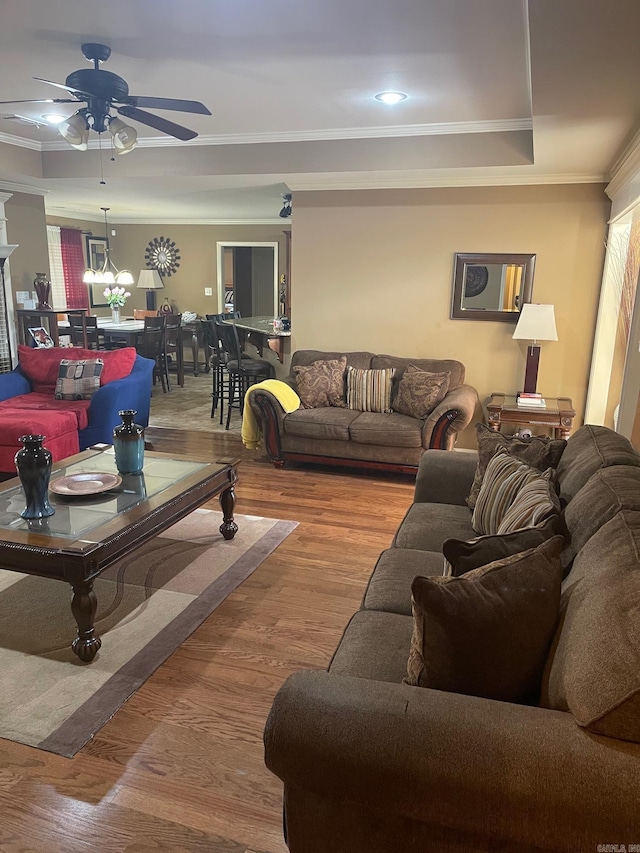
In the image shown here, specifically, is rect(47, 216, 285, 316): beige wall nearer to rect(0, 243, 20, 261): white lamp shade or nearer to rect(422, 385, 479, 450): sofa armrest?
rect(0, 243, 20, 261): white lamp shade

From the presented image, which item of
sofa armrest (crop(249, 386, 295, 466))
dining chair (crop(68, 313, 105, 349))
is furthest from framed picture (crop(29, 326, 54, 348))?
sofa armrest (crop(249, 386, 295, 466))

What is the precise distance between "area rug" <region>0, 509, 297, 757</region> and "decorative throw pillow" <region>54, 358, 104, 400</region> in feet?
6.18

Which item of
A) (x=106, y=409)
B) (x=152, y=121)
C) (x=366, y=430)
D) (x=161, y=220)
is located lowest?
(x=366, y=430)

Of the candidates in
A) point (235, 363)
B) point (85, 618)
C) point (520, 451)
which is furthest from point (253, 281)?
point (85, 618)

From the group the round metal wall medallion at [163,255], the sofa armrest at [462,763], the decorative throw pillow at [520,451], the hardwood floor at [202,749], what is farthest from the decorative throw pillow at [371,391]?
the round metal wall medallion at [163,255]

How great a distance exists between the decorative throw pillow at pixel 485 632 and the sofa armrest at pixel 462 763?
0.08m

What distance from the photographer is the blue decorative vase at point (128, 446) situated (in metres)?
3.17

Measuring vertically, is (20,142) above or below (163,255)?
above

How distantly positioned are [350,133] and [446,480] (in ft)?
10.0

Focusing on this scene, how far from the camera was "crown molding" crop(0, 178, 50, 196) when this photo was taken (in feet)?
20.2

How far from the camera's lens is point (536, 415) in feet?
15.5

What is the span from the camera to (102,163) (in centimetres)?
557

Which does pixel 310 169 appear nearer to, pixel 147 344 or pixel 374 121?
pixel 374 121

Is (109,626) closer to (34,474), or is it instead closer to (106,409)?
(34,474)
